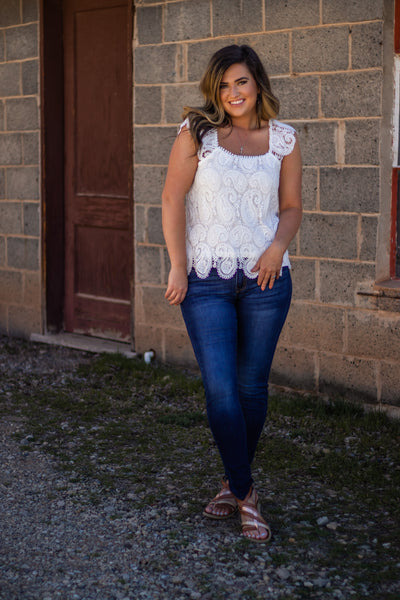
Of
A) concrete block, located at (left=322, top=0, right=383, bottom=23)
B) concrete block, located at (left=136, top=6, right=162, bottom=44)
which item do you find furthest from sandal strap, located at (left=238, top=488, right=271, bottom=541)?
concrete block, located at (left=136, top=6, right=162, bottom=44)

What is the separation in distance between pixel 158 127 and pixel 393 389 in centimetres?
254

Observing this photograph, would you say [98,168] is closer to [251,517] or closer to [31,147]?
[31,147]

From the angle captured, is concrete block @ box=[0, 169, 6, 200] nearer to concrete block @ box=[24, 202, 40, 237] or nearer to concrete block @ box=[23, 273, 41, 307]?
concrete block @ box=[24, 202, 40, 237]

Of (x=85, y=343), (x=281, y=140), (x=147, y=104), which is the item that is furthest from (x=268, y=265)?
(x=85, y=343)

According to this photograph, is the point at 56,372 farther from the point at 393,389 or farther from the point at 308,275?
the point at 393,389

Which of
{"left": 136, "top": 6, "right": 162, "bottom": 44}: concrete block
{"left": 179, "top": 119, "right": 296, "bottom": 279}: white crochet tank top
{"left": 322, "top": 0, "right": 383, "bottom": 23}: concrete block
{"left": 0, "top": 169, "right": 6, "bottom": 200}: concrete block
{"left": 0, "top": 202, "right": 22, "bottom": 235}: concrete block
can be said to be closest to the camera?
{"left": 179, "top": 119, "right": 296, "bottom": 279}: white crochet tank top

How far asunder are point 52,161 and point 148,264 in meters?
1.44

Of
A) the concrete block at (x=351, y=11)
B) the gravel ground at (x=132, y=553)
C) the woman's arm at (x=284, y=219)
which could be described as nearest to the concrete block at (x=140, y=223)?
the concrete block at (x=351, y=11)

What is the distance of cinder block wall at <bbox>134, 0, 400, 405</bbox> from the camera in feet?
16.8

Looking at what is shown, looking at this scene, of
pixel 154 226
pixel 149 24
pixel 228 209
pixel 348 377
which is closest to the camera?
pixel 228 209

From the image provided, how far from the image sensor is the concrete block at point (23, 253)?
23.7ft

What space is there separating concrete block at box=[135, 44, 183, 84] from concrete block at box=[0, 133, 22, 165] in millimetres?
1480

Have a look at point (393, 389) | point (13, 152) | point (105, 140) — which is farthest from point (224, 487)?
point (13, 152)

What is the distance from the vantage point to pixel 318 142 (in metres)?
5.36
